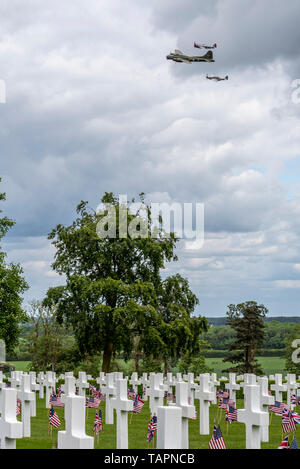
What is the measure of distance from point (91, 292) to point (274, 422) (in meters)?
14.6

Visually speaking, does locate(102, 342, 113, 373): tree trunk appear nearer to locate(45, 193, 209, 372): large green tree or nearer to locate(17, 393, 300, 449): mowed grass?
locate(45, 193, 209, 372): large green tree

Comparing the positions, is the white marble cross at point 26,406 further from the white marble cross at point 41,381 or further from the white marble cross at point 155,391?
the white marble cross at point 41,381

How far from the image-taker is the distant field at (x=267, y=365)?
74688 mm

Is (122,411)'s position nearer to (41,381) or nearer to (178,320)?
A: (41,381)

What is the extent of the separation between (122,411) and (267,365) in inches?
2950

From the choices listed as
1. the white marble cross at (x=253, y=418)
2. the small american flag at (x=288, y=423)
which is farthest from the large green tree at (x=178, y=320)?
the white marble cross at (x=253, y=418)

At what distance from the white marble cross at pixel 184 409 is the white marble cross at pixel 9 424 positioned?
8.00 ft

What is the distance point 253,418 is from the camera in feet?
33.6

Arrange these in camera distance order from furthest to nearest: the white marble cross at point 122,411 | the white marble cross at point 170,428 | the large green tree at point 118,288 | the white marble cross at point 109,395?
the large green tree at point 118,288 < the white marble cross at point 109,395 < the white marble cross at point 122,411 < the white marble cross at point 170,428

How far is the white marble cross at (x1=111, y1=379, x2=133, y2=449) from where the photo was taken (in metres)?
11.6

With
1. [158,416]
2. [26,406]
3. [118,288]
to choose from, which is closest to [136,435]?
[26,406]

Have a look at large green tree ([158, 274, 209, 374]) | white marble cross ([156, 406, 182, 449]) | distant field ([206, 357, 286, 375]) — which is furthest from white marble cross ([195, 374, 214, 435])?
distant field ([206, 357, 286, 375])
